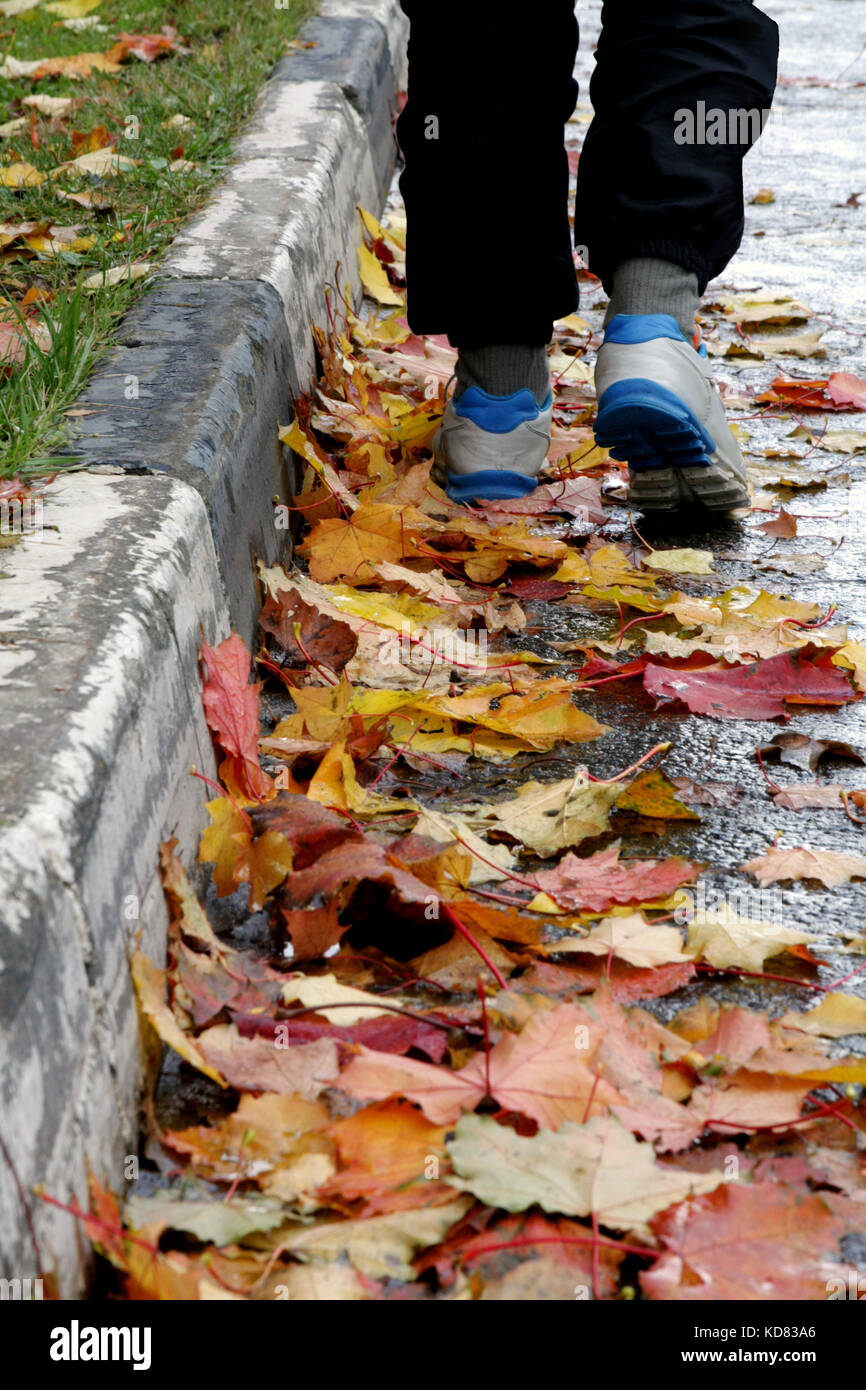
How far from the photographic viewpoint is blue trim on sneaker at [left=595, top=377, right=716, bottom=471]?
208cm

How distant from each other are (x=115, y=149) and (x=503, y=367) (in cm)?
100

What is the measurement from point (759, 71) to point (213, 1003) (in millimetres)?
1703

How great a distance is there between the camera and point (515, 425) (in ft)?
7.63

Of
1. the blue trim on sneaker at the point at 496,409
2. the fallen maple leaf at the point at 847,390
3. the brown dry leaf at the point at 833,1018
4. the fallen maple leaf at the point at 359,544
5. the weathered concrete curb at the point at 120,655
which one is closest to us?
the weathered concrete curb at the point at 120,655

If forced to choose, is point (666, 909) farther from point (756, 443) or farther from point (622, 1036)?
point (756, 443)

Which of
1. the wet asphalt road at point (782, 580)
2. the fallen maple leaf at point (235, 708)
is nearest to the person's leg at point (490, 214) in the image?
the wet asphalt road at point (782, 580)

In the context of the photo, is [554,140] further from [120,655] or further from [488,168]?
[120,655]

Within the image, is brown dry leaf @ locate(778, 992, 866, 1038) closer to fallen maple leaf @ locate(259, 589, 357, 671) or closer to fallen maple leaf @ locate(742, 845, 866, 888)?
fallen maple leaf @ locate(742, 845, 866, 888)

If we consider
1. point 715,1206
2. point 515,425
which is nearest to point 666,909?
point 715,1206

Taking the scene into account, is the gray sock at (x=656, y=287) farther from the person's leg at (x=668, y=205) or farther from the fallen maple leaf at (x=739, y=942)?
the fallen maple leaf at (x=739, y=942)

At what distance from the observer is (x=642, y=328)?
2170 mm

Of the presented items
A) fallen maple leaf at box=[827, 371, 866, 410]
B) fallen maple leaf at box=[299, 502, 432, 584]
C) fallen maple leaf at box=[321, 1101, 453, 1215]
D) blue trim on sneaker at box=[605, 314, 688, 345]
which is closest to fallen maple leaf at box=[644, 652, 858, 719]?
fallen maple leaf at box=[299, 502, 432, 584]

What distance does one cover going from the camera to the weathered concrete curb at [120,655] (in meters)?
0.90
